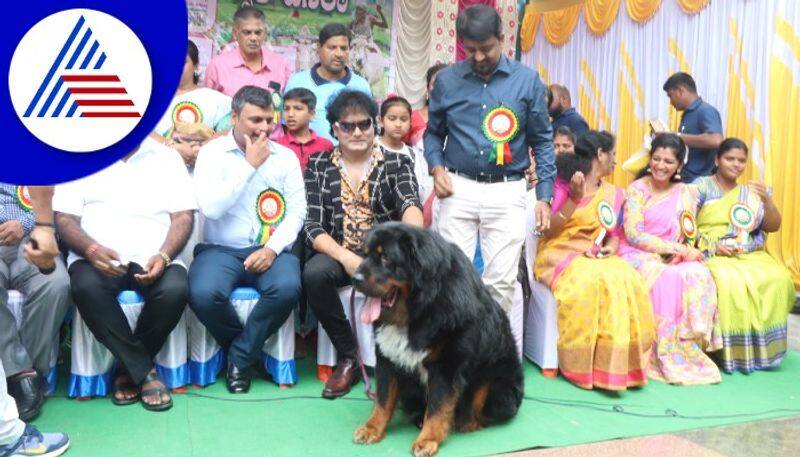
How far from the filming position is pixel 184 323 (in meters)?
3.22

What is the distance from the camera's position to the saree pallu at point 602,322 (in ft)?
11.1

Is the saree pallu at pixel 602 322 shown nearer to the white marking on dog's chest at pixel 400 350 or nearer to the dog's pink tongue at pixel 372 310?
the white marking on dog's chest at pixel 400 350

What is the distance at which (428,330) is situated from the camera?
99.4 inches

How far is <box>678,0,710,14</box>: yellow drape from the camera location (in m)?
6.76

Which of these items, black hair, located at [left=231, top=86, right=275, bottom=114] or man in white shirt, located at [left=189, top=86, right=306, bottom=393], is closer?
man in white shirt, located at [left=189, top=86, right=306, bottom=393]

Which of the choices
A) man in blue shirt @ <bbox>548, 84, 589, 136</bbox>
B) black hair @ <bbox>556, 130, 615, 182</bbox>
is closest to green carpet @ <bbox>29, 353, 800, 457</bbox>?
black hair @ <bbox>556, 130, 615, 182</bbox>

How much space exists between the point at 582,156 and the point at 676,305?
0.99 meters

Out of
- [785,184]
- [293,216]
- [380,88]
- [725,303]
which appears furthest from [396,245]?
[380,88]

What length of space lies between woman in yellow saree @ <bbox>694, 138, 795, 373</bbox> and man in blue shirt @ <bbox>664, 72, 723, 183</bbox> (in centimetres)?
110

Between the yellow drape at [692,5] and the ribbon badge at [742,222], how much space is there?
355 centimetres

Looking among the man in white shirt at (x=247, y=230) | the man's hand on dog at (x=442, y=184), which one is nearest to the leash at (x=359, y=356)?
the man in white shirt at (x=247, y=230)

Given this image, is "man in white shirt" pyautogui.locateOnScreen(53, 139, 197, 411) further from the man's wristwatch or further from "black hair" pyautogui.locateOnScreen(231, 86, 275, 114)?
"black hair" pyautogui.locateOnScreen(231, 86, 275, 114)

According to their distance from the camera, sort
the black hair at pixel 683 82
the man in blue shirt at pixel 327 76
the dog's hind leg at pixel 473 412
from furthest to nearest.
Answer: the black hair at pixel 683 82, the man in blue shirt at pixel 327 76, the dog's hind leg at pixel 473 412

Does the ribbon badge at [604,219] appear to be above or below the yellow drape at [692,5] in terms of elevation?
below
